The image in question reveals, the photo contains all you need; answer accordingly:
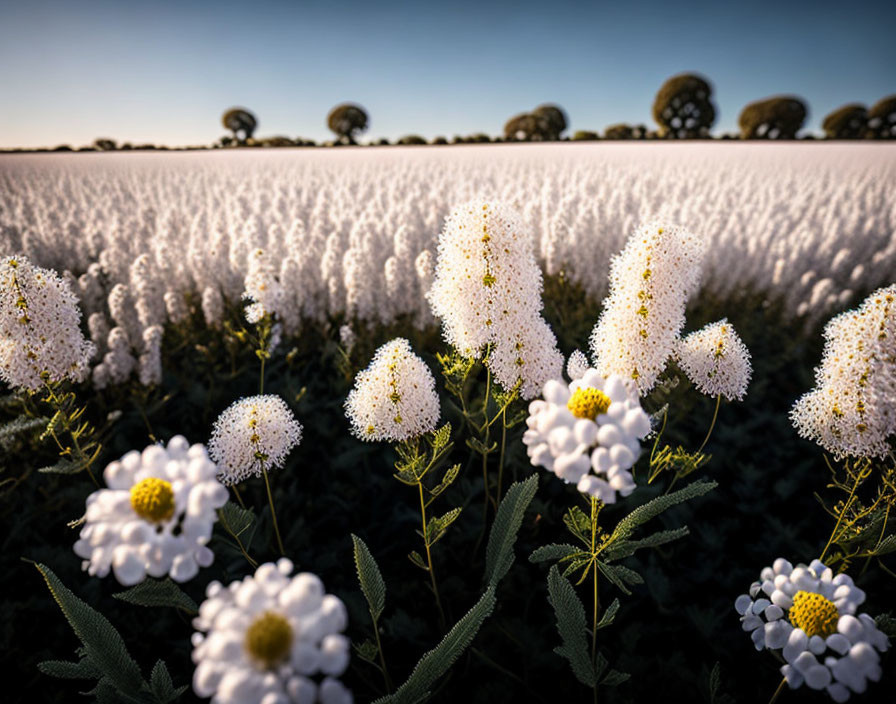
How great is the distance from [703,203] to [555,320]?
251 inches

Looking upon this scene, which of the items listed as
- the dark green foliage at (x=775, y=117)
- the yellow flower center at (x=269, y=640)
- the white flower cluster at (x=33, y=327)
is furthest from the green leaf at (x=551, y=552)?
the dark green foliage at (x=775, y=117)

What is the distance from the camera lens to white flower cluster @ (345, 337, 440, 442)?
2.31 m

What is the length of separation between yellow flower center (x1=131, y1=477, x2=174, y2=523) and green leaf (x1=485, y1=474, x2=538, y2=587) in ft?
5.05

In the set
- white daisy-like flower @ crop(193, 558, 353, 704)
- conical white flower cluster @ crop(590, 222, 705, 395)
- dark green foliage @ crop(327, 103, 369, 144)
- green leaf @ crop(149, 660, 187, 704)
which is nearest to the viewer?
white daisy-like flower @ crop(193, 558, 353, 704)

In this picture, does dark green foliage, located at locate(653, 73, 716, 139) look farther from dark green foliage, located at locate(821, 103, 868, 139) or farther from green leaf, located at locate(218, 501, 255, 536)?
green leaf, located at locate(218, 501, 255, 536)

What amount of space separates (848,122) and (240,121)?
237 feet

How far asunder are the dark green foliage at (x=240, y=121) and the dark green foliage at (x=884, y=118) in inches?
2785

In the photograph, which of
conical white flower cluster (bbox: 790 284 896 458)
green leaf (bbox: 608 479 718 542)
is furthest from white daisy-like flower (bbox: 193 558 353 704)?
conical white flower cluster (bbox: 790 284 896 458)

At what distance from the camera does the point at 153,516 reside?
1237mm

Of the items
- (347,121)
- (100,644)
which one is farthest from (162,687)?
(347,121)

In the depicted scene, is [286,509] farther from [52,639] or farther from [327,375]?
[327,375]

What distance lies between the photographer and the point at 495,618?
297 centimetres

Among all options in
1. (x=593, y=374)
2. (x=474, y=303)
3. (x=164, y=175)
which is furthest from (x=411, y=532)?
(x=164, y=175)

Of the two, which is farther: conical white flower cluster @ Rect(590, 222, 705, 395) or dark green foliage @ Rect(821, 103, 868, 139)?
dark green foliage @ Rect(821, 103, 868, 139)
